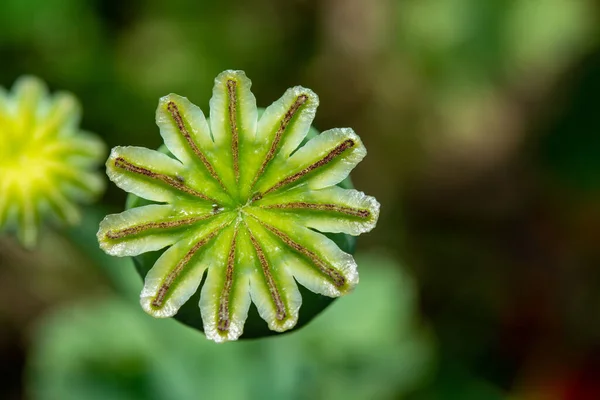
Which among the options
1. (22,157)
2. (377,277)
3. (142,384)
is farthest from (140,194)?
(377,277)

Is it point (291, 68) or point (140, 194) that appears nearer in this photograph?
point (140, 194)

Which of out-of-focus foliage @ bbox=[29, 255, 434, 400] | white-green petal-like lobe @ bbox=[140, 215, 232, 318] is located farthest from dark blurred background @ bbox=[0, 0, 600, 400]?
white-green petal-like lobe @ bbox=[140, 215, 232, 318]

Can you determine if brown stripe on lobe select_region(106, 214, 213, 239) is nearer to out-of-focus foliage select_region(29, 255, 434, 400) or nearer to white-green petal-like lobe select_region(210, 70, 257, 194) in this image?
white-green petal-like lobe select_region(210, 70, 257, 194)

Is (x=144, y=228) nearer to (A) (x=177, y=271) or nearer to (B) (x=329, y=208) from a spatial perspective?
(A) (x=177, y=271)

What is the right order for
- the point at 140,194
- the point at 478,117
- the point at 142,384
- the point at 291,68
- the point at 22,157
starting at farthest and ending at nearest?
1. the point at 478,117
2. the point at 291,68
3. the point at 142,384
4. the point at 22,157
5. the point at 140,194

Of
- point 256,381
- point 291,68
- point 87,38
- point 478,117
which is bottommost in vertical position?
point 256,381

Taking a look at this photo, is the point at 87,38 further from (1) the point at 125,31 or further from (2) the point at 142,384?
(2) the point at 142,384

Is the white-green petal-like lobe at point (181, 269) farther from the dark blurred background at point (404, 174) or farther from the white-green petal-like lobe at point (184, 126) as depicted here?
the dark blurred background at point (404, 174)

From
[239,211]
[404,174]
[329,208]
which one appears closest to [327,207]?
[329,208]
